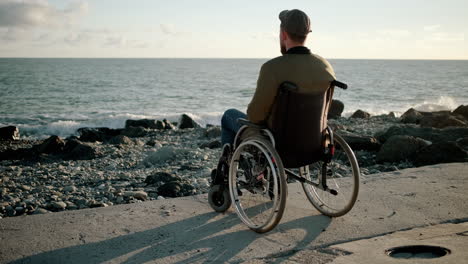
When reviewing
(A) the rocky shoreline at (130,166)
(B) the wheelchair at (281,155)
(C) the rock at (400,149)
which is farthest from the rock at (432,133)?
(B) the wheelchair at (281,155)

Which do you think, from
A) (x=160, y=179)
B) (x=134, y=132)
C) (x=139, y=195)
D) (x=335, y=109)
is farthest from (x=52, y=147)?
(x=335, y=109)

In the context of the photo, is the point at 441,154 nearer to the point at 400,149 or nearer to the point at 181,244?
the point at 400,149

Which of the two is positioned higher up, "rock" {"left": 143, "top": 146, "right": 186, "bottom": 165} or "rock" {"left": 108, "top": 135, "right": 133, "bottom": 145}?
"rock" {"left": 143, "top": 146, "right": 186, "bottom": 165}

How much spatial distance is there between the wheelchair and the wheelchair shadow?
179 millimetres

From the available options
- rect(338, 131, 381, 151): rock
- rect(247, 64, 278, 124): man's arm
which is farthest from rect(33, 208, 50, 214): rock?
rect(338, 131, 381, 151): rock

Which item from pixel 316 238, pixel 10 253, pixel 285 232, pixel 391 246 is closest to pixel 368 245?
pixel 391 246

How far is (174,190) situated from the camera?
5383 mm

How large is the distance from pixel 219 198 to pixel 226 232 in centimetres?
52

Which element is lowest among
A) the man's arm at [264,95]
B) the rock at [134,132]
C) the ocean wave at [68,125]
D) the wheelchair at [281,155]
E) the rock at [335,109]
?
the ocean wave at [68,125]

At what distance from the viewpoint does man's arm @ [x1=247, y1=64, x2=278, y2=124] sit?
3.27 meters

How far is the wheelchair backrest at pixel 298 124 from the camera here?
129 inches

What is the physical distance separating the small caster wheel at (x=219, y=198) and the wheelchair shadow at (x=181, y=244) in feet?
0.61

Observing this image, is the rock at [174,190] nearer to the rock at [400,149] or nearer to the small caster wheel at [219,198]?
the small caster wheel at [219,198]

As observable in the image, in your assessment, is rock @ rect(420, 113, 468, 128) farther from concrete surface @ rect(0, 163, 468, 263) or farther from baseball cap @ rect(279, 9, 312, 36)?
baseball cap @ rect(279, 9, 312, 36)
